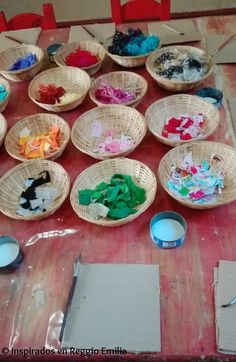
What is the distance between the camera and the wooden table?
2.96 ft

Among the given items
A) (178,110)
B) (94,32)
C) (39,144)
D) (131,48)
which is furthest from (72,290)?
(94,32)

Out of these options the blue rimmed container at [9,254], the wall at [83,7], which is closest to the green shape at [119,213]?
the blue rimmed container at [9,254]

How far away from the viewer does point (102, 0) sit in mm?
3756

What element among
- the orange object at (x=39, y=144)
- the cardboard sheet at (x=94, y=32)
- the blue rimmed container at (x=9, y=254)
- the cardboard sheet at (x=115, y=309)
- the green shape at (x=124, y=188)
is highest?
the cardboard sheet at (x=94, y=32)

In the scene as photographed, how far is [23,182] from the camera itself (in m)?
1.31

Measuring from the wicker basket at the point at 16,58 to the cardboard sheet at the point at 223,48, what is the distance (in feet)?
2.91

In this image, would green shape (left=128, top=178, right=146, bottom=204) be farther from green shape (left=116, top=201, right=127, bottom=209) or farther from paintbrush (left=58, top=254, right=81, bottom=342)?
paintbrush (left=58, top=254, right=81, bottom=342)

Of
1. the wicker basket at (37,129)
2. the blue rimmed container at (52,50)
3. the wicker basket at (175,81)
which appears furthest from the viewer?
the blue rimmed container at (52,50)

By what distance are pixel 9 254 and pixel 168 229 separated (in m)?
0.50

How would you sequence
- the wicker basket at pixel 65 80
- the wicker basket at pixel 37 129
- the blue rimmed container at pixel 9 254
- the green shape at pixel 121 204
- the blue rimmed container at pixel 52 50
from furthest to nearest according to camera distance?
the blue rimmed container at pixel 52 50
the wicker basket at pixel 65 80
the wicker basket at pixel 37 129
the green shape at pixel 121 204
the blue rimmed container at pixel 9 254

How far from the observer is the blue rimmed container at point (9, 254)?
1.03 metres

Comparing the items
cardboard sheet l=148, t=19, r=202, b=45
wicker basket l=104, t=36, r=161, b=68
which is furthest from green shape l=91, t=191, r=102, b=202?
cardboard sheet l=148, t=19, r=202, b=45

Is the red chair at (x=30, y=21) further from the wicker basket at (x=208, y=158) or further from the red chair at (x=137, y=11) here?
the wicker basket at (x=208, y=158)

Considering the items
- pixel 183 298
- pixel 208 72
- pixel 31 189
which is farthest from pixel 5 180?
pixel 208 72
